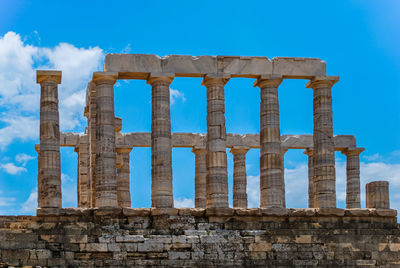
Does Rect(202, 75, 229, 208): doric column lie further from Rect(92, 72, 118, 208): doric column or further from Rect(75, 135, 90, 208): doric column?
Rect(75, 135, 90, 208): doric column

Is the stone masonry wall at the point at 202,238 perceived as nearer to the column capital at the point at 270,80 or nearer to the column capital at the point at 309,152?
the column capital at the point at 270,80

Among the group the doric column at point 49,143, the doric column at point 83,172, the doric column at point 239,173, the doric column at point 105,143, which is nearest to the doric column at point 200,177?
the doric column at point 239,173

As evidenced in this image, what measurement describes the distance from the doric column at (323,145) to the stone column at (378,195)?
2164 millimetres

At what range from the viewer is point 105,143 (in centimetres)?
4378

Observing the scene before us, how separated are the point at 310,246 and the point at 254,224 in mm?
3301

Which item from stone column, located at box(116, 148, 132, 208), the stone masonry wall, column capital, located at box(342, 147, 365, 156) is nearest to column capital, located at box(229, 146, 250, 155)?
column capital, located at box(342, 147, 365, 156)

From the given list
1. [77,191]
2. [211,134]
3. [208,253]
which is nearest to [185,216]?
[208,253]

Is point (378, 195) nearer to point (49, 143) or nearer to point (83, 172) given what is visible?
point (49, 143)

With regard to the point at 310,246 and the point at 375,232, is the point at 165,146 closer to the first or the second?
the point at 310,246

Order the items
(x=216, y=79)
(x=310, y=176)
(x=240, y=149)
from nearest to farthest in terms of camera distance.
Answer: (x=216, y=79) < (x=240, y=149) < (x=310, y=176)

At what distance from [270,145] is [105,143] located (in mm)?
9691

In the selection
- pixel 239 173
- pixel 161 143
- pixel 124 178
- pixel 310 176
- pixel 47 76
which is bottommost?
pixel 124 178

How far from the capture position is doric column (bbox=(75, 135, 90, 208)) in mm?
52931

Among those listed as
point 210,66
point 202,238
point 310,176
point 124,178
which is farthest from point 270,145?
point 310,176
